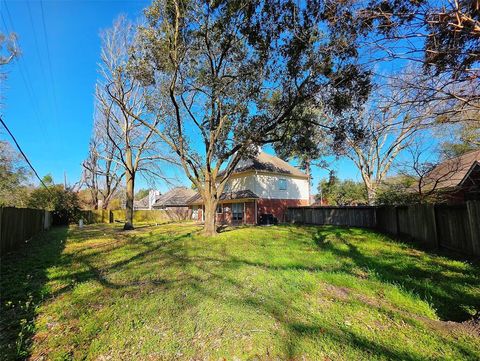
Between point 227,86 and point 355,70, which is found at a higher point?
point 227,86

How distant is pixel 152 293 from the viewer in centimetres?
496

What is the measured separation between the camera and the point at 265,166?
81.4 ft

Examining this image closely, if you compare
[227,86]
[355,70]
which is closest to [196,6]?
[227,86]

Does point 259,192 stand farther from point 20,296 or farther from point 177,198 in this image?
point 177,198

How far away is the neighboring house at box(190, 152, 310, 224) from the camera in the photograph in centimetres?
2345

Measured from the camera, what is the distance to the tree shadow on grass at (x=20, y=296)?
3148 mm

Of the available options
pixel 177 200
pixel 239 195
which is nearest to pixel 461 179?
pixel 239 195

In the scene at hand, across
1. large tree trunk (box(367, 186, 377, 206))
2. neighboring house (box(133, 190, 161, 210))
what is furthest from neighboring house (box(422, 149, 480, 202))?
neighboring house (box(133, 190, 161, 210))

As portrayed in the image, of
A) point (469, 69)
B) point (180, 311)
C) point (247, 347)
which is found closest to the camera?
point (247, 347)

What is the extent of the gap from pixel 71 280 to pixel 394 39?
8.40 meters

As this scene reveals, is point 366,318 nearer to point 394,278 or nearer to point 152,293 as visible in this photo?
point 394,278

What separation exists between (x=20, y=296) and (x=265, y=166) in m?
21.3

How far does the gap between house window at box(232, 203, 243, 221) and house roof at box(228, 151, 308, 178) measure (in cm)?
329

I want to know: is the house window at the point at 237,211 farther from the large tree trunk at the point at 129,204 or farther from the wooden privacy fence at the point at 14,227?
the wooden privacy fence at the point at 14,227
